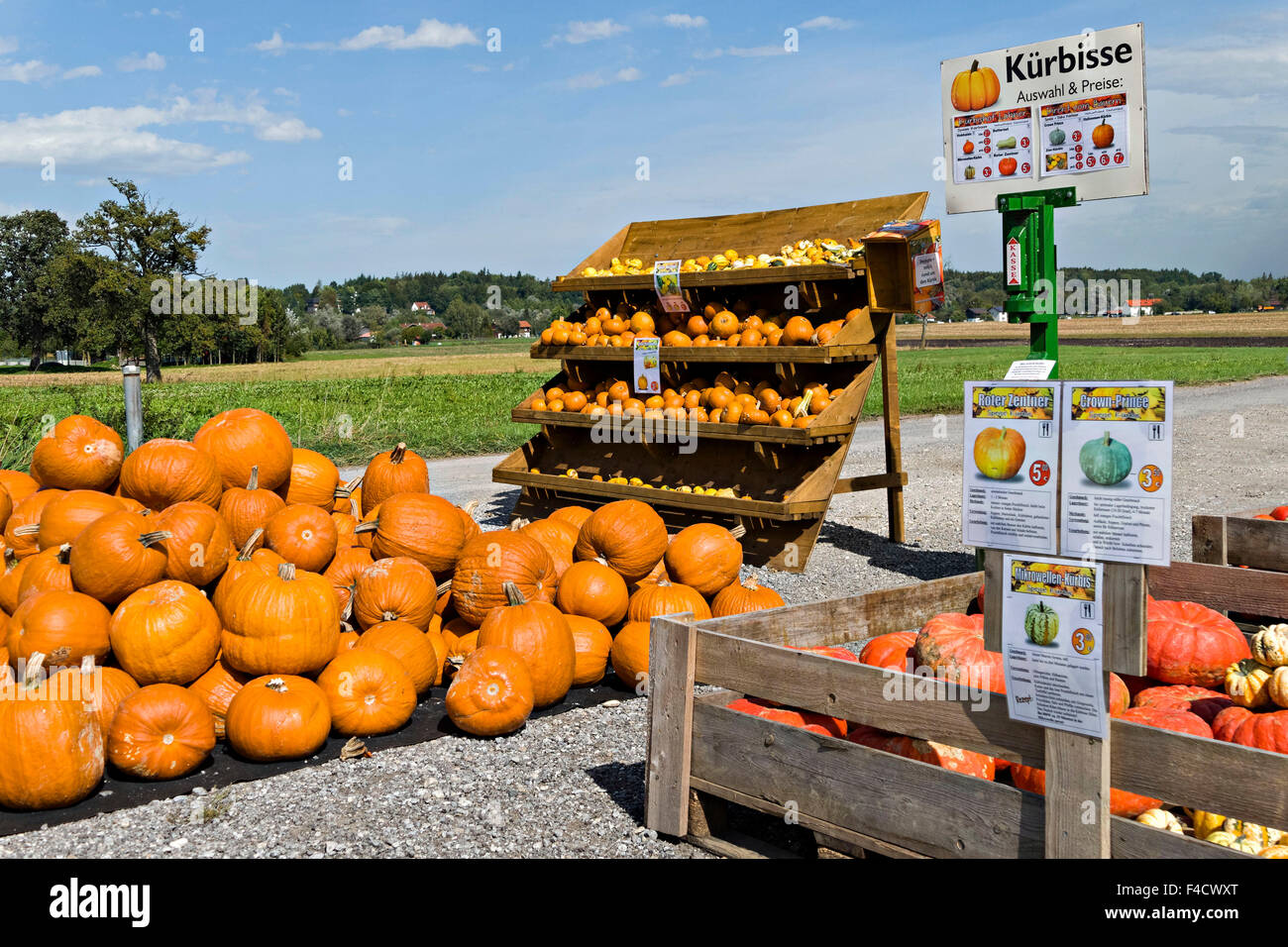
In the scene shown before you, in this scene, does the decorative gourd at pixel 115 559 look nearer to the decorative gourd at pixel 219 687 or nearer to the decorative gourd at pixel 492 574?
the decorative gourd at pixel 219 687

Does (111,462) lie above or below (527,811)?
above

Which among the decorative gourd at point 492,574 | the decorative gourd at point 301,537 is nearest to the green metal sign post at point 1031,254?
the decorative gourd at point 492,574

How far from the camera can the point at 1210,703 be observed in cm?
351

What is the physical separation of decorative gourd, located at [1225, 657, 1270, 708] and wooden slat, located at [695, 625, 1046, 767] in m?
1.20

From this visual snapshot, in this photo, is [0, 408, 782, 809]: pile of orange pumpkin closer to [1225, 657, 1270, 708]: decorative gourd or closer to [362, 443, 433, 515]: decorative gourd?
[362, 443, 433, 515]: decorative gourd

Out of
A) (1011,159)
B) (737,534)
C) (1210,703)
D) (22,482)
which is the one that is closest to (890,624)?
(1210,703)

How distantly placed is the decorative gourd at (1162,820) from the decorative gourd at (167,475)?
15.4 feet

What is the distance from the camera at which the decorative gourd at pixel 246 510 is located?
546cm

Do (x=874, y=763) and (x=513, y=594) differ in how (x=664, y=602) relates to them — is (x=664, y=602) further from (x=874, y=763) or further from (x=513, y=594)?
(x=874, y=763)

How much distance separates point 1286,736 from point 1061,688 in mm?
939

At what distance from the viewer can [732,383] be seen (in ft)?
29.5

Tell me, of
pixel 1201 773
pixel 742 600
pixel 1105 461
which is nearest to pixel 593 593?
pixel 742 600

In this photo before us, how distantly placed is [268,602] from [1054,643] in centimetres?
337

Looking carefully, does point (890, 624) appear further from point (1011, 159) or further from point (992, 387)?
point (1011, 159)
